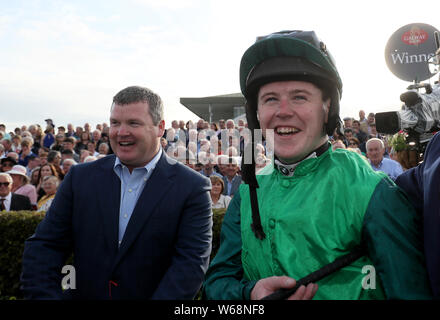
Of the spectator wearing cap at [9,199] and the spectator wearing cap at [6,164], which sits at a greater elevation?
the spectator wearing cap at [6,164]

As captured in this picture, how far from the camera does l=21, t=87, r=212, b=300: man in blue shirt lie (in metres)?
2.43

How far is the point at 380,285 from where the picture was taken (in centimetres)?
141

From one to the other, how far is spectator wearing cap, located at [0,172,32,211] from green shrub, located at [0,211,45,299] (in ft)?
3.81

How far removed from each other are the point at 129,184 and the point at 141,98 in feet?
1.85

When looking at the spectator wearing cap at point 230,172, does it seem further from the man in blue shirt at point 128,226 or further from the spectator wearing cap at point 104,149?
the man in blue shirt at point 128,226

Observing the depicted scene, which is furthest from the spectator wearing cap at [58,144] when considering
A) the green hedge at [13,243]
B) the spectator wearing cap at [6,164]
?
the green hedge at [13,243]

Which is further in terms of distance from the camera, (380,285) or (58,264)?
(58,264)

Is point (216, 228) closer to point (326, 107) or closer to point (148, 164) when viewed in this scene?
point (148, 164)

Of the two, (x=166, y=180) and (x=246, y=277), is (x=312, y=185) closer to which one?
(x=246, y=277)

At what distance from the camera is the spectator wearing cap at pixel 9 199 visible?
6.47 metres

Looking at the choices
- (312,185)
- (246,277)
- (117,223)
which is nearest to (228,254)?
(246,277)

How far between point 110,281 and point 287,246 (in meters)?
1.36

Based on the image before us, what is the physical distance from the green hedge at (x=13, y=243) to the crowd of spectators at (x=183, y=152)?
1052 millimetres

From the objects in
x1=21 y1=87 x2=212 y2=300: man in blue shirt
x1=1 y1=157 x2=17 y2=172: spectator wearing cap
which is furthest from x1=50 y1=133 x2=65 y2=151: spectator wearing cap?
x1=21 y1=87 x2=212 y2=300: man in blue shirt
